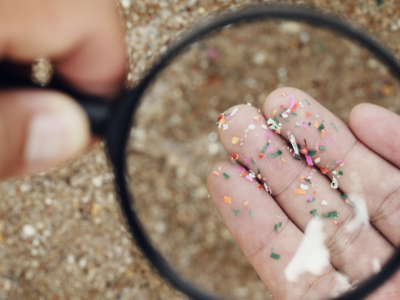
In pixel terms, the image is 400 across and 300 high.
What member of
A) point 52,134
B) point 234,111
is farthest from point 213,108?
point 52,134

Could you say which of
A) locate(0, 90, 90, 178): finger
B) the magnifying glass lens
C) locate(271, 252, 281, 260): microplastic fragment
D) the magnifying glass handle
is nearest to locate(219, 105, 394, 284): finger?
locate(271, 252, 281, 260): microplastic fragment

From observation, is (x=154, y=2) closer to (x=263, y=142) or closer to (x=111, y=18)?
(x=111, y=18)

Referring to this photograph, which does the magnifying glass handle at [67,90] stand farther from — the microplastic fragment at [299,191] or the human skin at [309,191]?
the microplastic fragment at [299,191]

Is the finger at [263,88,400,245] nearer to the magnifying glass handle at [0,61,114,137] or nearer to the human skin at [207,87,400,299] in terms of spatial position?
A: the human skin at [207,87,400,299]

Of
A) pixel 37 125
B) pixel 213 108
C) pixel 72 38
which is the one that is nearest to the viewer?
pixel 37 125

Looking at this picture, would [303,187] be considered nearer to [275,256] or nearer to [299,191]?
[299,191]

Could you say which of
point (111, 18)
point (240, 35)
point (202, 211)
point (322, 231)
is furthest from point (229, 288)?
point (111, 18)
